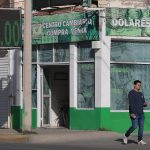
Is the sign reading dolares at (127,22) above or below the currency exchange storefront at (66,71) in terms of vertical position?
above

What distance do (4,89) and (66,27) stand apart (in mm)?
4926

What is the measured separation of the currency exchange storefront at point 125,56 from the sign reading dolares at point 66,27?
2.21 feet

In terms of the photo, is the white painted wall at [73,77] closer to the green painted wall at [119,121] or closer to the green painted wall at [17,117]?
the green painted wall at [119,121]

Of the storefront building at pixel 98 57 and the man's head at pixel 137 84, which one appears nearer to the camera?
the man's head at pixel 137 84

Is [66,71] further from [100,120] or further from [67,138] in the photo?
[67,138]

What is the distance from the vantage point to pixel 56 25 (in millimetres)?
26250

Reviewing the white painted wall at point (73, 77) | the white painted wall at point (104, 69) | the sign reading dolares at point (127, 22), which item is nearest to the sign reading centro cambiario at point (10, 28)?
the white painted wall at point (73, 77)

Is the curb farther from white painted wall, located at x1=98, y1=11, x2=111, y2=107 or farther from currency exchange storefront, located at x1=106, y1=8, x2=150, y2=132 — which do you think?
currency exchange storefront, located at x1=106, y1=8, x2=150, y2=132

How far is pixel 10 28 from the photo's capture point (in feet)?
82.1

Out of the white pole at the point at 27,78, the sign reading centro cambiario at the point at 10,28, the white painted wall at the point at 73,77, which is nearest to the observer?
the white pole at the point at 27,78

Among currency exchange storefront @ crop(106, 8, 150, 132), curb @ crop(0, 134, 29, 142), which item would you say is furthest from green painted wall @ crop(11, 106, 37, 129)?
curb @ crop(0, 134, 29, 142)

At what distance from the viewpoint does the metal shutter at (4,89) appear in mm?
28531

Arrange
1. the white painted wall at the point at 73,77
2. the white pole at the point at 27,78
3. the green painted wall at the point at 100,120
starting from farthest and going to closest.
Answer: the white painted wall at the point at 73,77, the green painted wall at the point at 100,120, the white pole at the point at 27,78

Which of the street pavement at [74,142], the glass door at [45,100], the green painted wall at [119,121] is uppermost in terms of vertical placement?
the glass door at [45,100]
